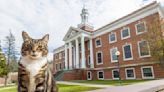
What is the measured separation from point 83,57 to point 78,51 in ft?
8.65

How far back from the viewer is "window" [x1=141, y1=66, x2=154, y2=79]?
64.8ft

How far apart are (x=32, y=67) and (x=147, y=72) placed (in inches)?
777

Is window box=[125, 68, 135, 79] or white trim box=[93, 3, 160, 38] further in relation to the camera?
window box=[125, 68, 135, 79]

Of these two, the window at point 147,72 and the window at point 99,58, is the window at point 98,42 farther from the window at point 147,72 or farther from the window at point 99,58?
the window at point 147,72

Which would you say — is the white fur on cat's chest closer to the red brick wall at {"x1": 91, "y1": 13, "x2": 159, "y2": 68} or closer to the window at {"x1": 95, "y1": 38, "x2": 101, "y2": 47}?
the red brick wall at {"x1": 91, "y1": 13, "x2": 159, "y2": 68}

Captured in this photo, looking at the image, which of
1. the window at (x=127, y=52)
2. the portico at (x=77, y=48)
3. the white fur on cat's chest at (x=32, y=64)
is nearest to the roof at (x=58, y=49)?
the portico at (x=77, y=48)

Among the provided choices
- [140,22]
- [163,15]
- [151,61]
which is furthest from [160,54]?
[163,15]

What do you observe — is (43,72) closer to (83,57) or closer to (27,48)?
(27,48)

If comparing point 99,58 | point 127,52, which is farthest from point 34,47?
point 99,58

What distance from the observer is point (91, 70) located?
29.1 meters

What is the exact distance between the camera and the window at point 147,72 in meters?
19.8

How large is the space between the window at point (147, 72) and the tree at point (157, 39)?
11.6ft

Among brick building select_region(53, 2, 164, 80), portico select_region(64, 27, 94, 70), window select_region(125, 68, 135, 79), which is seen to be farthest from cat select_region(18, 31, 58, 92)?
portico select_region(64, 27, 94, 70)

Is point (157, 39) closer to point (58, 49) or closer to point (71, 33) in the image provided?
point (71, 33)
